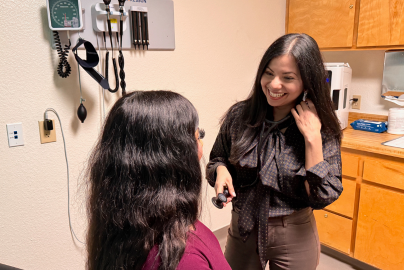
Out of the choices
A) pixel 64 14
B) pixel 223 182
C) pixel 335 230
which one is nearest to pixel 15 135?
pixel 64 14

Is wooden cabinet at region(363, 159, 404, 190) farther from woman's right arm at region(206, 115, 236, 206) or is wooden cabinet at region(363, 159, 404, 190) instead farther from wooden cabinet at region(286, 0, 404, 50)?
woman's right arm at region(206, 115, 236, 206)

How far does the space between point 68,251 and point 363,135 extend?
2.05 metres

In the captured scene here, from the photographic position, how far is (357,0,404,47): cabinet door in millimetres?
1916

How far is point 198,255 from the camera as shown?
0.68 m

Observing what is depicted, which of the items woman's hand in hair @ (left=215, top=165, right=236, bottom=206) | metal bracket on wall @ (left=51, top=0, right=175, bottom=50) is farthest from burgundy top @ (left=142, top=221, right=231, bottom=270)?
metal bracket on wall @ (left=51, top=0, right=175, bottom=50)

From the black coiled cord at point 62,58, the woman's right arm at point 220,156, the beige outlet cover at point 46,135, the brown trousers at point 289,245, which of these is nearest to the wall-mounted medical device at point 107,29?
the black coiled cord at point 62,58

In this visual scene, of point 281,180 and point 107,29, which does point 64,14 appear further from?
point 281,180

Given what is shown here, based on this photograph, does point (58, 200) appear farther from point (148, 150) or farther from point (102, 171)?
point (148, 150)

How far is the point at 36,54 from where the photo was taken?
147 centimetres

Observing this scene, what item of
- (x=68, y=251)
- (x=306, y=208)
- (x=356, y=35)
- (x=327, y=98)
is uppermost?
(x=356, y=35)

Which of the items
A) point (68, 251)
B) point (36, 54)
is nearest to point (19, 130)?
point (36, 54)

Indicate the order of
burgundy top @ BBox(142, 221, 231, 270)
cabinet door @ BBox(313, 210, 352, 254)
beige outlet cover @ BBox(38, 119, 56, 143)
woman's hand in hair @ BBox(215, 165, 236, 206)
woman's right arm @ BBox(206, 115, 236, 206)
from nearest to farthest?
burgundy top @ BBox(142, 221, 231, 270) → woman's hand in hair @ BBox(215, 165, 236, 206) → woman's right arm @ BBox(206, 115, 236, 206) → beige outlet cover @ BBox(38, 119, 56, 143) → cabinet door @ BBox(313, 210, 352, 254)

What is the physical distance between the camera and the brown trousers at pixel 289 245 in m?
1.13

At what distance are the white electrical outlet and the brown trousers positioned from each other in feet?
3.77
